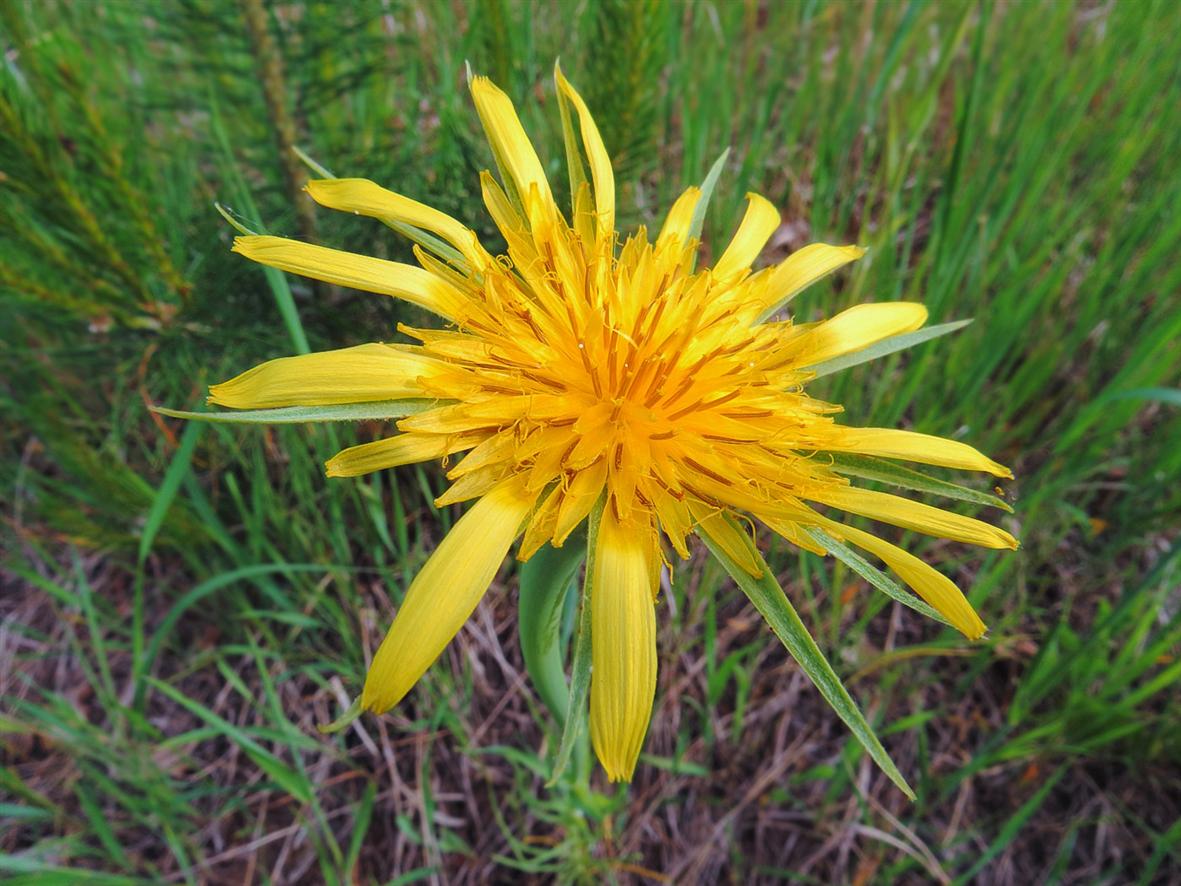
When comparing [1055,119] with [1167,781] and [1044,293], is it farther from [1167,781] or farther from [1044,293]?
[1167,781]

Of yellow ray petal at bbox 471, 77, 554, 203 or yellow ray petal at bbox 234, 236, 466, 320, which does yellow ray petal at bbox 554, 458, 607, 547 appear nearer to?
yellow ray petal at bbox 234, 236, 466, 320

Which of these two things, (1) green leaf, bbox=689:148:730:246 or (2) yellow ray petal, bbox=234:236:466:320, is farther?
(1) green leaf, bbox=689:148:730:246

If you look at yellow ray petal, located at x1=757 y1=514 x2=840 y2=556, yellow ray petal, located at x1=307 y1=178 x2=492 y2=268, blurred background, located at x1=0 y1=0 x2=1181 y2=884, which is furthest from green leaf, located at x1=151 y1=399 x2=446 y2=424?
blurred background, located at x1=0 y1=0 x2=1181 y2=884

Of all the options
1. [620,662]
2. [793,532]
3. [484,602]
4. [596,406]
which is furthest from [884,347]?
[484,602]

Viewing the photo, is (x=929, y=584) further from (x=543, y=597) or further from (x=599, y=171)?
(x=599, y=171)

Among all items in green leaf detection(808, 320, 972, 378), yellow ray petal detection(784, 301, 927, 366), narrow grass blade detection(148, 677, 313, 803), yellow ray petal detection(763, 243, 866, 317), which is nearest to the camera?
green leaf detection(808, 320, 972, 378)

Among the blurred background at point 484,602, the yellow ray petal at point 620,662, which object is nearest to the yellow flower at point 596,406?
the yellow ray petal at point 620,662
